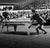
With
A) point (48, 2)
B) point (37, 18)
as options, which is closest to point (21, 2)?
point (48, 2)

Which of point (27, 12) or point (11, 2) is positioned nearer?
point (27, 12)

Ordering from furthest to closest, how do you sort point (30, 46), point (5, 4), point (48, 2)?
point (5, 4) < point (48, 2) < point (30, 46)

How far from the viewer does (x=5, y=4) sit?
668 cm

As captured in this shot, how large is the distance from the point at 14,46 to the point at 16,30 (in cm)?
232

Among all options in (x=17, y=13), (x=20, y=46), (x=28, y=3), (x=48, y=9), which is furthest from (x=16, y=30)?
(x=20, y=46)

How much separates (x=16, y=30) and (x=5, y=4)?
1.76 m

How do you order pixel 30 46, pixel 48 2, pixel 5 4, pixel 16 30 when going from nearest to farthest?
pixel 30 46, pixel 16 30, pixel 48 2, pixel 5 4

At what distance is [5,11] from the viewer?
6051 millimetres

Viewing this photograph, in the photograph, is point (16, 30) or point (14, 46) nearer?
point (14, 46)

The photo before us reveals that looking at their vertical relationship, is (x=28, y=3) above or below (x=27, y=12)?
above

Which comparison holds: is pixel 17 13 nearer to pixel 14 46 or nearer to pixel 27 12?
pixel 27 12

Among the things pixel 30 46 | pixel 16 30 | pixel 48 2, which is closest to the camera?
pixel 30 46

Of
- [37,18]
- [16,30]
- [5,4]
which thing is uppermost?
[5,4]

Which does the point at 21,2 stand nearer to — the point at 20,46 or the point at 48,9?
the point at 48,9
